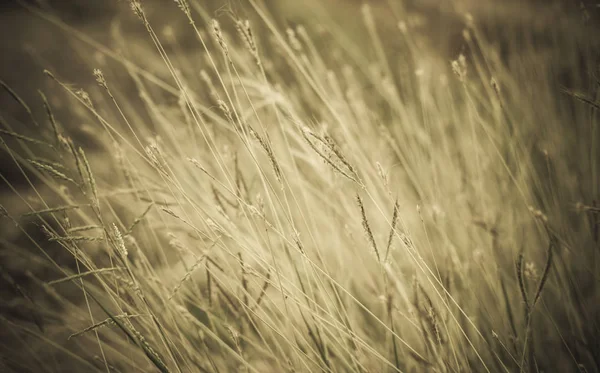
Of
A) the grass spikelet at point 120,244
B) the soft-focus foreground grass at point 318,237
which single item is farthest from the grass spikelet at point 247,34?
the grass spikelet at point 120,244

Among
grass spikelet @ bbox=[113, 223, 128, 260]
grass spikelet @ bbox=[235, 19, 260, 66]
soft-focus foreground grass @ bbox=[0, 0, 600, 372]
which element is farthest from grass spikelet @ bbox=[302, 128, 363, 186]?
grass spikelet @ bbox=[113, 223, 128, 260]

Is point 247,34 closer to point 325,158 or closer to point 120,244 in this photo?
point 325,158

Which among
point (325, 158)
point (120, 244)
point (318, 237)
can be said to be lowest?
point (120, 244)

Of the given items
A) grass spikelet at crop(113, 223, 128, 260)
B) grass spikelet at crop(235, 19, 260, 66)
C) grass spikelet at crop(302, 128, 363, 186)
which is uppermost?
grass spikelet at crop(235, 19, 260, 66)

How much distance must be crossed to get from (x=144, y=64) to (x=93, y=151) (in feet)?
2.46

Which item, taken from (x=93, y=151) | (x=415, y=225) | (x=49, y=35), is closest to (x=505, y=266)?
(x=415, y=225)

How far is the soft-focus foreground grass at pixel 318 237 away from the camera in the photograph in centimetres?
68

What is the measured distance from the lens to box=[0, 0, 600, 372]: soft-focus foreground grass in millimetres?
678

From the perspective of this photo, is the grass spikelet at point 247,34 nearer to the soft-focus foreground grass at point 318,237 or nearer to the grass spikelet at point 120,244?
the soft-focus foreground grass at point 318,237

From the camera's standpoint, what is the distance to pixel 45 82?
2648mm

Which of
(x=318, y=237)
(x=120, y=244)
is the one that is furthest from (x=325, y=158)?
(x=318, y=237)

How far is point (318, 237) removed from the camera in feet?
4.07

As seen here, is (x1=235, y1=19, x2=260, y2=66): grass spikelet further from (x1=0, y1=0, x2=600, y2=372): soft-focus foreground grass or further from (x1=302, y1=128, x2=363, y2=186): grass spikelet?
(x1=302, y1=128, x2=363, y2=186): grass spikelet

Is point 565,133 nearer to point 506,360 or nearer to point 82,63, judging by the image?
point 506,360
